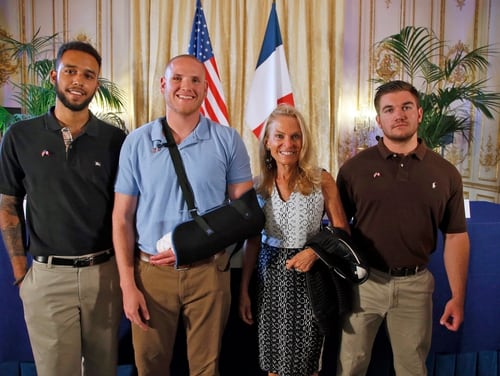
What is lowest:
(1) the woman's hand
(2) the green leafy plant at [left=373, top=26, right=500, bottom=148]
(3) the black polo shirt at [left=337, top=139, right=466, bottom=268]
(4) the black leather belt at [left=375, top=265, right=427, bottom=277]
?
(4) the black leather belt at [left=375, top=265, right=427, bottom=277]

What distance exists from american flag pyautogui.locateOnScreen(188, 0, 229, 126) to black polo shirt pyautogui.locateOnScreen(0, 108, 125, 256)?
2911mm

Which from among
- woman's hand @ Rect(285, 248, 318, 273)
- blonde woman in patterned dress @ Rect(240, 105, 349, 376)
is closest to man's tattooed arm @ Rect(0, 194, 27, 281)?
blonde woman in patterned dress @ Rect(240, 105, 349, 376)

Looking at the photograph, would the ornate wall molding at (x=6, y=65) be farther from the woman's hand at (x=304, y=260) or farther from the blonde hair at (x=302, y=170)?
the woman's hand at (x=304, y=260)

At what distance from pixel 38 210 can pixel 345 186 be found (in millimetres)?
1245

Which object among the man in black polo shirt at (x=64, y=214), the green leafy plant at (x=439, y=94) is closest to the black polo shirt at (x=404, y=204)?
the man in black polo shirt at (x=64, y=214)

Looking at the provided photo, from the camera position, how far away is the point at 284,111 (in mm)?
1679

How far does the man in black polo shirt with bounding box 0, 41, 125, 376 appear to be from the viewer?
1.52 metres

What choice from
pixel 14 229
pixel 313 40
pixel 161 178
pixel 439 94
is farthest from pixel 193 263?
pixel 313 40

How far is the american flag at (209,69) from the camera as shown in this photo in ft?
14.5

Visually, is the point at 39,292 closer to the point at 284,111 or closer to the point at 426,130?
the point at 284,111

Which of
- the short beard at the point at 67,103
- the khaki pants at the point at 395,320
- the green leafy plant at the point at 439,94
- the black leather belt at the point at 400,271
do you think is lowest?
the khaki pants at the point at 395,320

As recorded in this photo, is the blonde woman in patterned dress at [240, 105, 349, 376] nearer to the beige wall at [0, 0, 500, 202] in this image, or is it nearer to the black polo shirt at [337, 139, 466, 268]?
the black polo shirt at [337, 139, 466, 268]

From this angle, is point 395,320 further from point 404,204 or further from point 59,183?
point 59,183

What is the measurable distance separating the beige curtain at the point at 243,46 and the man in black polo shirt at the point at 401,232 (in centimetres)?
318
